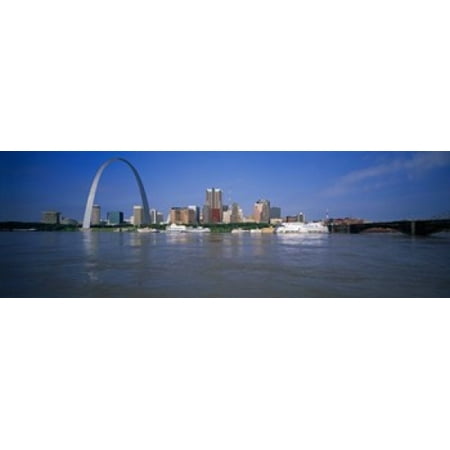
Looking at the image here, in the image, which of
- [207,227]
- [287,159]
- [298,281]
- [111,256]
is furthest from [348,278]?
[111,256]

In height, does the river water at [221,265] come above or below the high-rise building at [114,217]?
below

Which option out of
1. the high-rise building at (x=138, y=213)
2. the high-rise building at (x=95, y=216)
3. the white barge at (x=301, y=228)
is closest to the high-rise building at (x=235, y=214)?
the white barge at (x=301, y=228)

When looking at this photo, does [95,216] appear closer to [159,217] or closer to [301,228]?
[159,217]

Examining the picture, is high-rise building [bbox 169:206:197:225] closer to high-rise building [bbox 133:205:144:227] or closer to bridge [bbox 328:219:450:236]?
high-rise building [bbox 133:205:144:227]

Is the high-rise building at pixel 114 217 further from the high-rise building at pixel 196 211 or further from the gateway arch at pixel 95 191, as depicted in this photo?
the high-rise building at pixel 196 211

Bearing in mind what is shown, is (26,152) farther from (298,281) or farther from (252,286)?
(298,281)
